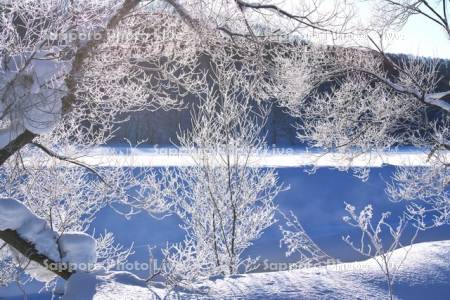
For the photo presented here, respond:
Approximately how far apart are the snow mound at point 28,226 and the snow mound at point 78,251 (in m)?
0.06

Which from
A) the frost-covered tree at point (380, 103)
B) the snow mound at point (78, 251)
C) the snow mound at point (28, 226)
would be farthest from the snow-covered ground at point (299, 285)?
the frost-covered tree at point (380, 103)

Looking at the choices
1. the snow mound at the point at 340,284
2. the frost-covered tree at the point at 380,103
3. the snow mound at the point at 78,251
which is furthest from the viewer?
the frost-covered tree at the point at 380,103

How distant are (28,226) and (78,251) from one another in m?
0.40

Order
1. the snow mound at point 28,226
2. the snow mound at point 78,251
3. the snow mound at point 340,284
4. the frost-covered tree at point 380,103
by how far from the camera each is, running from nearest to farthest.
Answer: the snow mound at point 340,284 < the snow mound at point 28,226 < the snow mound at point 78,251 < the frost-covered tree at point 380,103

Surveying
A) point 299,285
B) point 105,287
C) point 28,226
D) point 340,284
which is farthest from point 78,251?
point 340,284

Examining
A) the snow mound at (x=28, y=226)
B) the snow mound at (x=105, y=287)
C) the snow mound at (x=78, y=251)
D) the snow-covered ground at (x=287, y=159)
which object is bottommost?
the snow mound at (x=105, y=287)

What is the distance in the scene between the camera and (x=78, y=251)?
4430mm

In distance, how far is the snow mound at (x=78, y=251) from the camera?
14.2ft

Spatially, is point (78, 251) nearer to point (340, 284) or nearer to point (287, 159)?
point (340, 284)

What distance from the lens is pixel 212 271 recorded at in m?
8.41

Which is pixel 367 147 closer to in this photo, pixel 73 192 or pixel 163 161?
pixel 73 192

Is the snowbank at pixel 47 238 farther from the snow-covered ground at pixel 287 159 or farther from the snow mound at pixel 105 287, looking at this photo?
the snow-covered ground at pixel 287 159

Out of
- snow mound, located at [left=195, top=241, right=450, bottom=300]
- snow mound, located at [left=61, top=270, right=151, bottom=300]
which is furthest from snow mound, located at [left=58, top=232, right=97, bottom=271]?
snow mound, located at [left=195, top=241, right=450, bottom=300]

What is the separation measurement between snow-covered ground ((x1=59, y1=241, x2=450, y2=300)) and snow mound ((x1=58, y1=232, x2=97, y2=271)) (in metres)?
0.29
